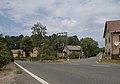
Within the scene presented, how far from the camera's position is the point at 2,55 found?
29.2 m

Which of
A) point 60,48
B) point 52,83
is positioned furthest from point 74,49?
point 52,83

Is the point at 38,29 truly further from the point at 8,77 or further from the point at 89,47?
the point at 8,77

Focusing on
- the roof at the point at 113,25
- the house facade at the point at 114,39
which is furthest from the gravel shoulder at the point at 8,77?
the roof at the point at 113,25

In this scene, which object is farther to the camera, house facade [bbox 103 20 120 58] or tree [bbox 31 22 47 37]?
tree [bbox 31 22 47 37]

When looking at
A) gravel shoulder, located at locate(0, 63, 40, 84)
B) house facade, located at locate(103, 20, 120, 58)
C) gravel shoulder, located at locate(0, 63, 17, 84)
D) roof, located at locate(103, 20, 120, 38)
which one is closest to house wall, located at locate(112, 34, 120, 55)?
house facade, located at locate(103, 20, 120, 58)

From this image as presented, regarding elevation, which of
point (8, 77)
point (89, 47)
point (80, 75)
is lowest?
point (8, 77)

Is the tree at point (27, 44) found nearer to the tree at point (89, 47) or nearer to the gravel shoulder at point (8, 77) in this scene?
the tree at point (89, 47)

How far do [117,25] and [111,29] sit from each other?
2.03 m

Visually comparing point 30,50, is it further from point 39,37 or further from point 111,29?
point 111,29

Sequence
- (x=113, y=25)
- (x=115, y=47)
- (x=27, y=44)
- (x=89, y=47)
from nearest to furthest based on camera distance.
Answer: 1. (x=115, y=47)
2. (x=113, y=25)
3. (x=89, y=47)
4. (x=27, y=44)

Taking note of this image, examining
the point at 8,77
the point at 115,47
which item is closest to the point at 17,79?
Answer: the point at 8,77

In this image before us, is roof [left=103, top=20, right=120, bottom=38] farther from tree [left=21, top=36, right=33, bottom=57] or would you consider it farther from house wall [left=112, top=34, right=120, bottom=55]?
tree [left=21, top=36, right=33, bottom=57]

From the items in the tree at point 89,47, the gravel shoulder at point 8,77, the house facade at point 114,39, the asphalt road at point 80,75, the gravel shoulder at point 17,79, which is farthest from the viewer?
the tree at point 89,47

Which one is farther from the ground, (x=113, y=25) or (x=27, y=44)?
(x=113, y=25)
